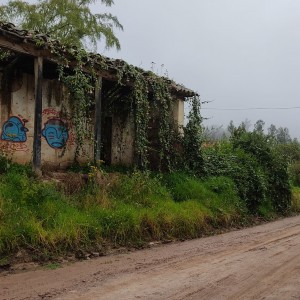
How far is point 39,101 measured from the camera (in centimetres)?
1039

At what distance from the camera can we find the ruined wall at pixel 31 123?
11.1 meters

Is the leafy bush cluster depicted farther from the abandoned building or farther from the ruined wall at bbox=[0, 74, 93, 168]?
the ruined wall at bbox=[0, 74, 93, 168]

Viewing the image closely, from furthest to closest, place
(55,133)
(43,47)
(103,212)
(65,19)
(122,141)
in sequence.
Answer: (65,19), (122,141), (55,133), (43,47), (103,212)

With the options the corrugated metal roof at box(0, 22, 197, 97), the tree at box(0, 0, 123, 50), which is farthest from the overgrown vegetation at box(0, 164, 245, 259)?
the tree at box(0, 0, 123, 50)

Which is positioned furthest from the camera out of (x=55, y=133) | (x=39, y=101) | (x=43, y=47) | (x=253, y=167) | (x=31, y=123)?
(x=253, y=167)

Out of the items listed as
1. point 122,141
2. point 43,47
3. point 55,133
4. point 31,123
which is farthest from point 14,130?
point 122,141

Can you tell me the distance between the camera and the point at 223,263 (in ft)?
24.1

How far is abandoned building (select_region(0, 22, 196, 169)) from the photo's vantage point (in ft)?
32.8

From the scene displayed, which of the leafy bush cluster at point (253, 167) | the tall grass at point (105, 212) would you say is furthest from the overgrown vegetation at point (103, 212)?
the leafy bush cluster at point (253, 167)

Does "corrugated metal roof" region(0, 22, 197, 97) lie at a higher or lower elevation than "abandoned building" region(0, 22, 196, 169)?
higher

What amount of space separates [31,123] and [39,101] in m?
1.38

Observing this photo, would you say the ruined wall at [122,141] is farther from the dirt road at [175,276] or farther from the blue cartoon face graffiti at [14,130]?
the dirt road at [175,276]

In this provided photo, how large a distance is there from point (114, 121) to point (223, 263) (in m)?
8.00

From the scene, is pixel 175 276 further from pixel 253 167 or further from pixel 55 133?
pixel 253 167
